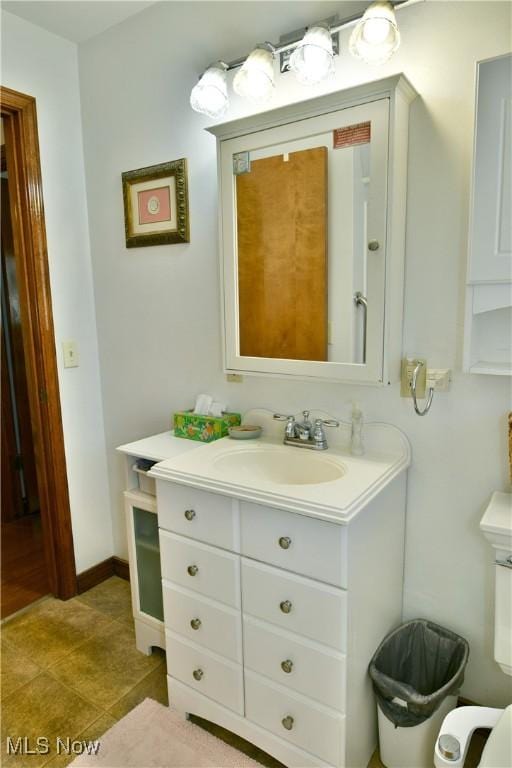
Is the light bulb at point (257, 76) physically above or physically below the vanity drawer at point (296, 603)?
above

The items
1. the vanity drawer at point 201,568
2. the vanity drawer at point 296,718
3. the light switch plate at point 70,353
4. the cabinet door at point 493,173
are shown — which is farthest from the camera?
the light switch plate at point 70,353

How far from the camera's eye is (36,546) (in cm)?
278

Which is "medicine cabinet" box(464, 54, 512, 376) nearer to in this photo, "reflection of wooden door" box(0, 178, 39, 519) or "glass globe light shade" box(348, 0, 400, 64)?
"glass globe light shade" box(348, 0, 400, 64)

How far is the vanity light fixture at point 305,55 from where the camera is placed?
126cm

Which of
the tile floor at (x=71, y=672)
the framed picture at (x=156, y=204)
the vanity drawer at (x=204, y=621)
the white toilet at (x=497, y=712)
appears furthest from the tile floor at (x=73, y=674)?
the framed picture at (x=156, y=204)

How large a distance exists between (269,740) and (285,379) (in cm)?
108

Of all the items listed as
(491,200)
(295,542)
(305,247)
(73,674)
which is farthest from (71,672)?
Answer: (491,200)

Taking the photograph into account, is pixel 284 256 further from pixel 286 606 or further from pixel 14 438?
pixel 14 438

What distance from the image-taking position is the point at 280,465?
64.3 inches

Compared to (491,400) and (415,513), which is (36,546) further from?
(491,400)

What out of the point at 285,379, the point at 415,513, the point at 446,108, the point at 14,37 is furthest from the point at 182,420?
the point at 14,37

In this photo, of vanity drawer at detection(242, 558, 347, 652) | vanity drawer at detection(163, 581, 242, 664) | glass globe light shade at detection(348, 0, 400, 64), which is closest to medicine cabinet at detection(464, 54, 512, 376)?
glass globe light shade at detection(348, 0, 400, 64)

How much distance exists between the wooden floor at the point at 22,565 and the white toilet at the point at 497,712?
1.90m
